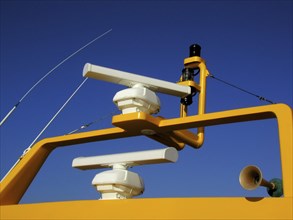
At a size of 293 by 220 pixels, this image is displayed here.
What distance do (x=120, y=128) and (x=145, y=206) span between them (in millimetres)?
1192

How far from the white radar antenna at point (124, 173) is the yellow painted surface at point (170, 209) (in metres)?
0.34

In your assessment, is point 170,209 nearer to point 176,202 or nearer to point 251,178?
point 176,202

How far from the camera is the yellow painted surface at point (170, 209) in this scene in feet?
10.3

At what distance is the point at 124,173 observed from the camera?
4324 millimetres

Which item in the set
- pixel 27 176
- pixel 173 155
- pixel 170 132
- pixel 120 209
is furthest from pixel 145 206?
pixel 27 176

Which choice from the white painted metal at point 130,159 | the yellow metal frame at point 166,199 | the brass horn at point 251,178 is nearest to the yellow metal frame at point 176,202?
the yellow metal frame at point 166,199

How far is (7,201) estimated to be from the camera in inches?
216

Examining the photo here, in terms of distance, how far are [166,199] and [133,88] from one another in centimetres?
133

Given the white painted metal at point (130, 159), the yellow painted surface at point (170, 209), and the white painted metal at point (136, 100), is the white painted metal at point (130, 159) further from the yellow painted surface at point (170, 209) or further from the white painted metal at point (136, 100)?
the yellow painted surface at point (170, 209)

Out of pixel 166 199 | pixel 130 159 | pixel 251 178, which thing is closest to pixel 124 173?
pixel 130 159

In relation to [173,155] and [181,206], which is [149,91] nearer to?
[173,155]

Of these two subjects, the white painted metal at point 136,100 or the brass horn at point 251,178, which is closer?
the brass horn at point 251,178

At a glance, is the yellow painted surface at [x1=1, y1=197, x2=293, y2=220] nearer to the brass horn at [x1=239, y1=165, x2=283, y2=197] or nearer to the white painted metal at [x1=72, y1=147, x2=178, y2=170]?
the brass horn at [x1=239, y1=165, x2=283, y2=197]

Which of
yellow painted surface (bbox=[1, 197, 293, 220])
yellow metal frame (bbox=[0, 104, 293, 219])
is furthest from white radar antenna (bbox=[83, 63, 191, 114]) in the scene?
yellow painted surface (bbox=[1, 197, 293, 220])
